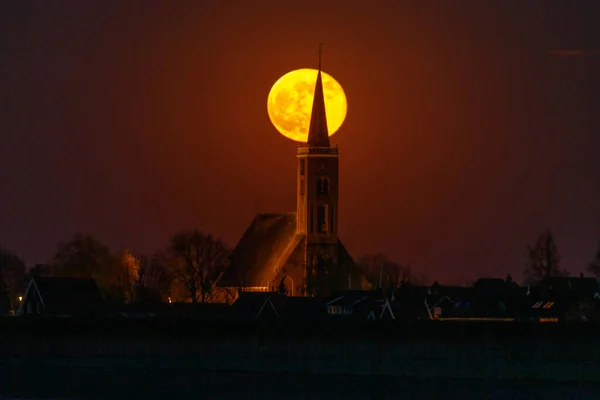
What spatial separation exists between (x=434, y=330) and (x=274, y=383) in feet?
64.5

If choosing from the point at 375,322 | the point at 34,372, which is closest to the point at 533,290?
the point at 375,322

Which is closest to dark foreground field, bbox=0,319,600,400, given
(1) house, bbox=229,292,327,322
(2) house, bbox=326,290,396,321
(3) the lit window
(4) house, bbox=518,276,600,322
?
(1) house, bbox=229,292,327,322

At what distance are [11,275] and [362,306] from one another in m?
43.6

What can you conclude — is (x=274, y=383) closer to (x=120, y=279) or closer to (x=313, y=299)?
(x=313, y=299)

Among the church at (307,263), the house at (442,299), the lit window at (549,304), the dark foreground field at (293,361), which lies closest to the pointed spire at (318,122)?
the church at (307,263)

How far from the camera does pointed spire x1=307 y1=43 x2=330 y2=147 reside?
190 m

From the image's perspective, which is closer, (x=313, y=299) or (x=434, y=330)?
(x=434, y=330)

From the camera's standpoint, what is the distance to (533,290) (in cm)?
16800

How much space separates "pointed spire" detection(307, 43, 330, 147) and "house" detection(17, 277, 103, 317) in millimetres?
48326

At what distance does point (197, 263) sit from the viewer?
175875mm

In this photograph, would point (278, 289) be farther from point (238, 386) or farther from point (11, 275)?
point (238, 386)

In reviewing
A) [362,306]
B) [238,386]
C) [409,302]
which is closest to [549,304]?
[409,302]

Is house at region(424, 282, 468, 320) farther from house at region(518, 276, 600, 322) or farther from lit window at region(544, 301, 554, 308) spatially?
lit window at region(544, 301, 554, 308)

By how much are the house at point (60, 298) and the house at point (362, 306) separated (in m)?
15.2
